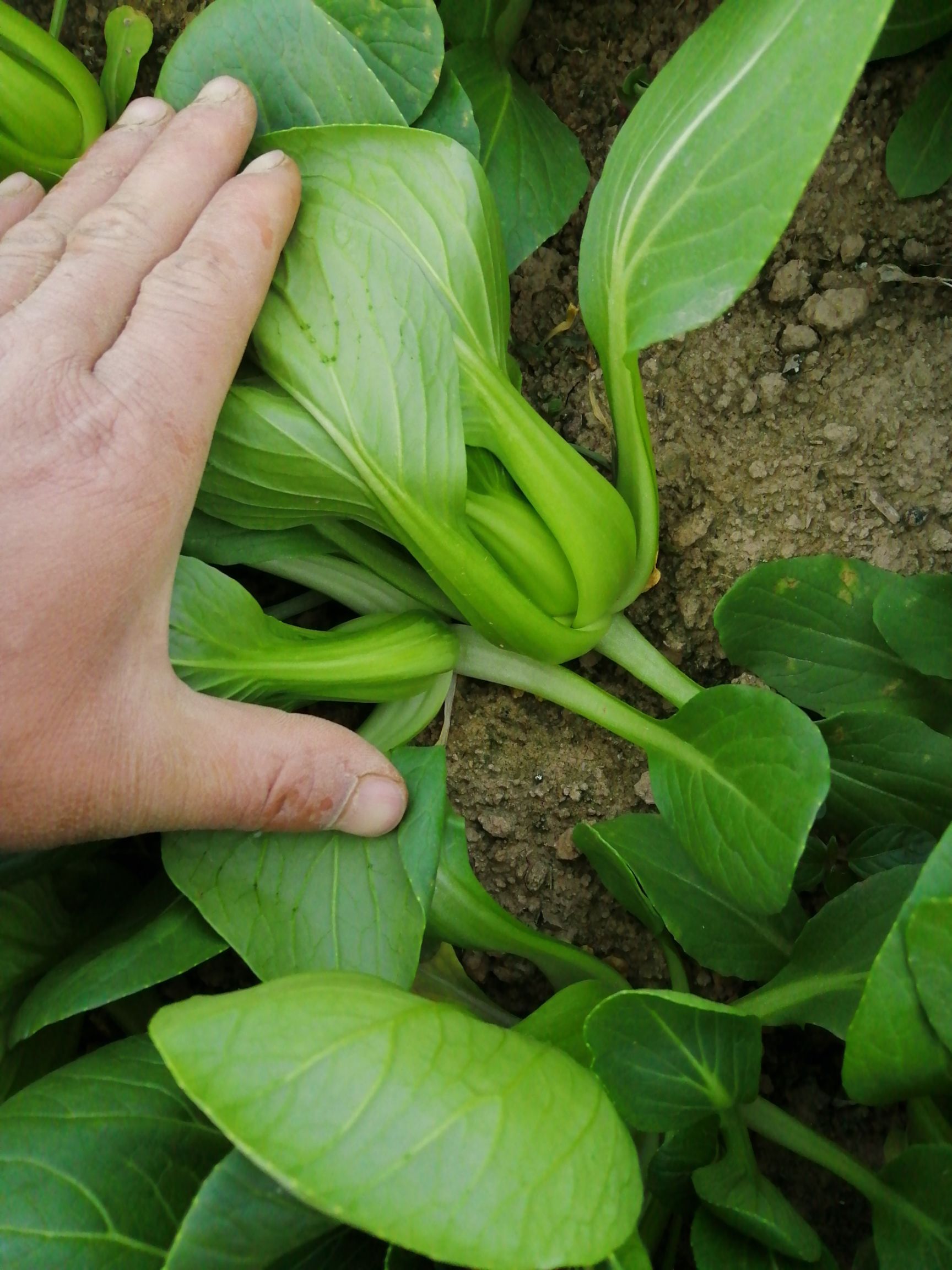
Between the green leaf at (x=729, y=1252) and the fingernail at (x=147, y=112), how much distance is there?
3.44 feet

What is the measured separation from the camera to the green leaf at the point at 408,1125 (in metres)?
0.53

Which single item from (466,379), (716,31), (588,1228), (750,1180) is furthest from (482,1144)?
(716,31)

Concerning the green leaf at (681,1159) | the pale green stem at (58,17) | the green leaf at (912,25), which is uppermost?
the pale green stem at (58,17)

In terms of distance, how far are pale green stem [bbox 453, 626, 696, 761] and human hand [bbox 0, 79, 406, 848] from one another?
201 millimetres

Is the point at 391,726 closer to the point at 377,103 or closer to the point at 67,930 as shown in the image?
the point at 67,930

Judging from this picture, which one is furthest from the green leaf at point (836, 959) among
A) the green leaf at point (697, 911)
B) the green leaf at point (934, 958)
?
the green leaf at point (934, 958)

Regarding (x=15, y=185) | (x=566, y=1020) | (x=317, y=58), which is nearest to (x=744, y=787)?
(x=566, y=1020)

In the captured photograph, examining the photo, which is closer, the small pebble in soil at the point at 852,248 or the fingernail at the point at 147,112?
the fingernail at the point at 147,112

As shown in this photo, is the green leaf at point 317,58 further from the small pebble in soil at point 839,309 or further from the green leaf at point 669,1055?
the green leaf at point 669,1055

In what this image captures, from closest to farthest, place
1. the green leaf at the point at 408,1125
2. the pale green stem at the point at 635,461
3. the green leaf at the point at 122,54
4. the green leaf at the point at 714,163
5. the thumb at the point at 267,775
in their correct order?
the green leaf at the point at 408,1125 < the green leaf at the point at 714,163 < the thumb at the point at 267,775 < the pale green stem at the point at 635,461 < the green leaf at the point at 122,54

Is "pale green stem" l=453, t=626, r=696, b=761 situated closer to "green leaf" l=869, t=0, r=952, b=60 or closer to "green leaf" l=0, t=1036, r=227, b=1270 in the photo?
"green leaf" l=0, t=1036, r=227, b=1270

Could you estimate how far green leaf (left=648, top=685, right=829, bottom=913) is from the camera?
73cm

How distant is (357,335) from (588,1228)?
2.16 ft

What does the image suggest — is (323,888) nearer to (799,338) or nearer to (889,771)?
(889,771)
